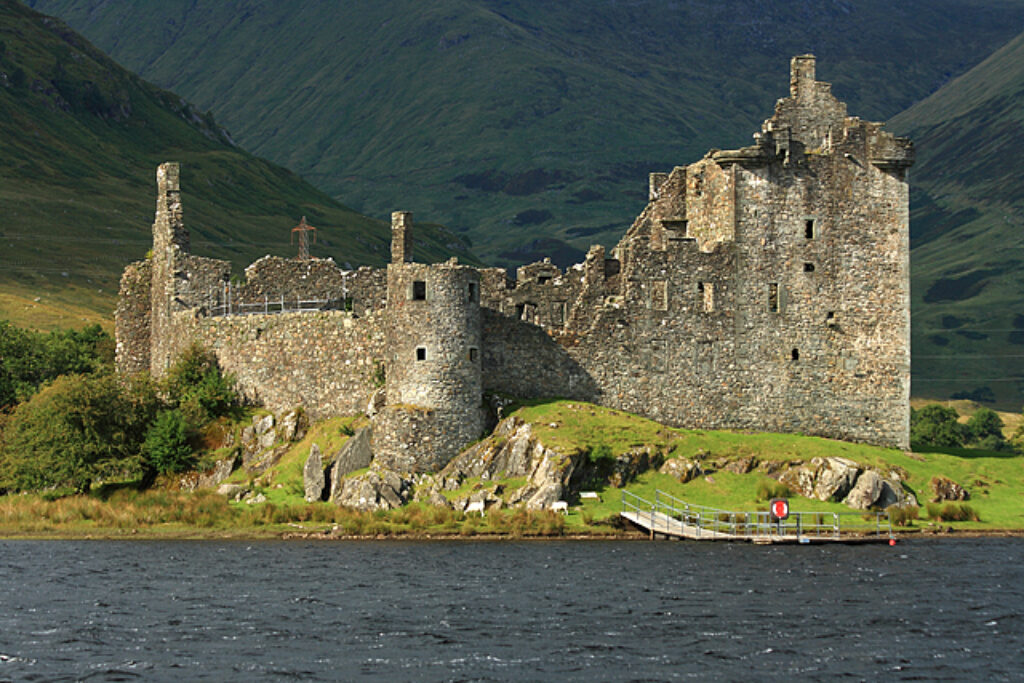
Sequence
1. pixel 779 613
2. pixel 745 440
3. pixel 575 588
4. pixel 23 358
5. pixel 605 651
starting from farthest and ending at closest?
pixel 23 358, pixel 745 440, pixel 575 588, pixel 779 613, pixel 605 651

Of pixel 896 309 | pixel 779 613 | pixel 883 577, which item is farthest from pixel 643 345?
pixel 779 613

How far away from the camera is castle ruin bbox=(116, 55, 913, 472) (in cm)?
6412

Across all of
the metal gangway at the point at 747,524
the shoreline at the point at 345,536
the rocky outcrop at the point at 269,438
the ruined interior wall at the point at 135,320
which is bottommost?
the shoreline at the point at 345,536

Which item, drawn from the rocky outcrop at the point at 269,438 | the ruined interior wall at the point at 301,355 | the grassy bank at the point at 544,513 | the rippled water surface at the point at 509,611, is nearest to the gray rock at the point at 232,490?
the grassy bank at the point at 544,513

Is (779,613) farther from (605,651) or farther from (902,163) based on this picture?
(902,163)

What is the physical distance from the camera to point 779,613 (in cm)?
4253

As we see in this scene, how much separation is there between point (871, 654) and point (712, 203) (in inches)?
1281

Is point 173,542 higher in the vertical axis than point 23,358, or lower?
lower

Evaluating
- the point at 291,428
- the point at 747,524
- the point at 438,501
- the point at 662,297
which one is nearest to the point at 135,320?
the point at 291,428

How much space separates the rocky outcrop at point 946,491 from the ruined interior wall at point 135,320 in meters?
37.5

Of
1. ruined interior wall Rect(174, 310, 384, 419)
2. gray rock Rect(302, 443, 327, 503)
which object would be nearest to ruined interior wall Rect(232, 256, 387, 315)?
ruined interior wall Rect(174, 310, 384, 419)

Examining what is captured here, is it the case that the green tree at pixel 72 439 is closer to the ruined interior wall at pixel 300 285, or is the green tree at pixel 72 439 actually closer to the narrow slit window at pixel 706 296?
the ruined interior wall at pixel 300 285

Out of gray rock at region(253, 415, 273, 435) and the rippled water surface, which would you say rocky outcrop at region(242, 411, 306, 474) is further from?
the rippled water surface

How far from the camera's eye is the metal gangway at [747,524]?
5559 cm
